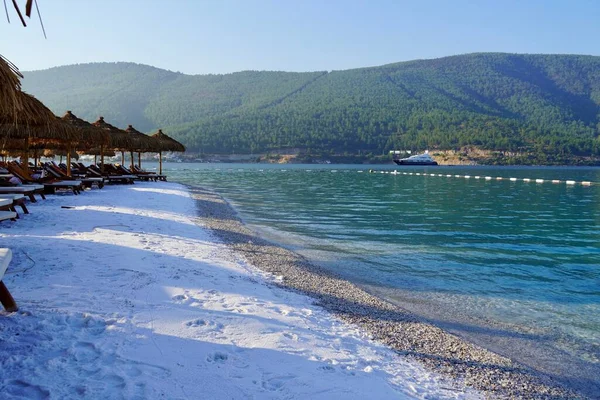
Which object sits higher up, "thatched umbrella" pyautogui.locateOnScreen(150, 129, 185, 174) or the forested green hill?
the forested green hill

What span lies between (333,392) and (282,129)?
138 meters

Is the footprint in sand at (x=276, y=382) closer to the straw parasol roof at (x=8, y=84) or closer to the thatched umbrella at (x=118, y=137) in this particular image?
the straw parasol roof at (x=8, y=84)

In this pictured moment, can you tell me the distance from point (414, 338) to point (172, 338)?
2372 mm

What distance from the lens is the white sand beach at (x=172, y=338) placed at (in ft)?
9.80

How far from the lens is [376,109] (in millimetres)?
155125

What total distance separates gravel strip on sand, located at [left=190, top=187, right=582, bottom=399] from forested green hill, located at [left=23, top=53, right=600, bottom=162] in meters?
120

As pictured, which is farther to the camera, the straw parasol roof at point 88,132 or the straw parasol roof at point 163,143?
the straw parasol roof at point 163,143

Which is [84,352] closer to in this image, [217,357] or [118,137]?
[217,357]

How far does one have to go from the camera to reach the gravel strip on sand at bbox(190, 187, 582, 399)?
3.82 m

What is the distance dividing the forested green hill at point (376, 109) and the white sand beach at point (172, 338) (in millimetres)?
122421

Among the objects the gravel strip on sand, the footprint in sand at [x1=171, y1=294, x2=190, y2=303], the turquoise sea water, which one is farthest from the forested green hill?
the footprint in sand at [x1=171, y1=294, x2=190, y2=303]

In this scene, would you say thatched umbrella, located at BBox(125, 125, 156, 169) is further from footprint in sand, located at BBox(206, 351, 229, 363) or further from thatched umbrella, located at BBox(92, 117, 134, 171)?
footprint in sand, located at BBox(206, 351, 229, 363)

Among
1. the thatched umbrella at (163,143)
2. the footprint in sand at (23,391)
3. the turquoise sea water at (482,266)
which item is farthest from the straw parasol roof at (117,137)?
the footprint in sand at (23,391)

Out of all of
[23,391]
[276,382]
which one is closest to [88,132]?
[23,391]
